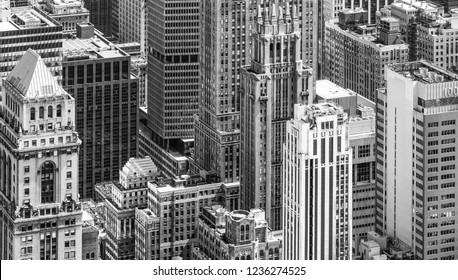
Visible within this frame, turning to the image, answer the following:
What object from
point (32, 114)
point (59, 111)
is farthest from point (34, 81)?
point (59, 111)

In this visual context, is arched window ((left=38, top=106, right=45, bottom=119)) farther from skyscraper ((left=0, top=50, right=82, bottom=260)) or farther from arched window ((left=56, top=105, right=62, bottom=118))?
arched window ((left=56, top=105, right=62, bottom=118))

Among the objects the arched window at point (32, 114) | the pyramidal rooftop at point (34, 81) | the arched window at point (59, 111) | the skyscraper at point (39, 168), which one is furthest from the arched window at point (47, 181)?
the pyramidal rooftop at point (34, 81)

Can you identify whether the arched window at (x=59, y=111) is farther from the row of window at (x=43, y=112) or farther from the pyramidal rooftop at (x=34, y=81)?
the pyramidal rooftop at (x=34, y=81)

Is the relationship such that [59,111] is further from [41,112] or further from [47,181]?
[47,181]

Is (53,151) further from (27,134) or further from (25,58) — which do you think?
(25,58)
